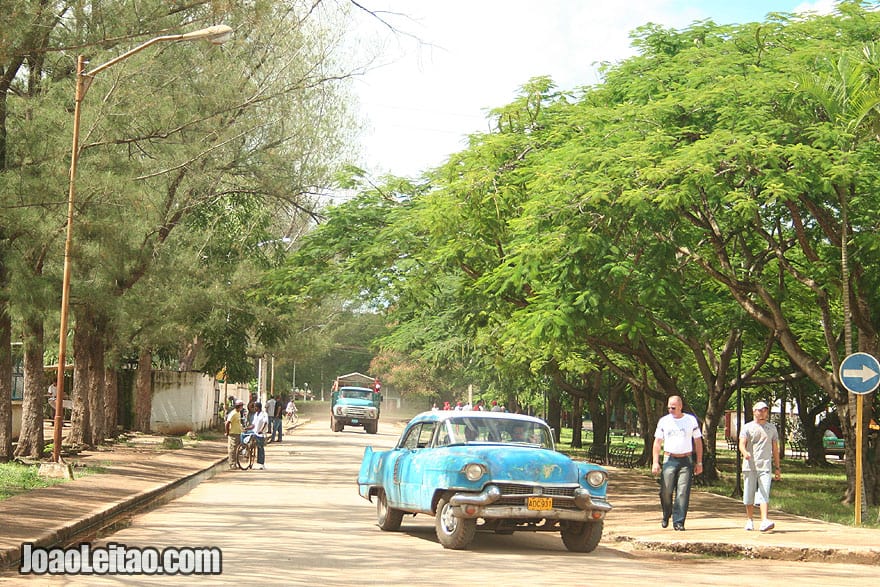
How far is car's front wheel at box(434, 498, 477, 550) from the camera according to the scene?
Result: 45.5 feet

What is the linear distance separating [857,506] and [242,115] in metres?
16.7

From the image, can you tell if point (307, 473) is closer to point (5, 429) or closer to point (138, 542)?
point (5, 429)

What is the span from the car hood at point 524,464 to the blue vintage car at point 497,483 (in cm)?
1

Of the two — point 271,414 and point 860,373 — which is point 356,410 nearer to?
point 271,414

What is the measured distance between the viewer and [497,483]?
543 inches

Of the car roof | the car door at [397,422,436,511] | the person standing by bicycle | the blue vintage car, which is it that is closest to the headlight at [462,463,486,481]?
the blue vintage car

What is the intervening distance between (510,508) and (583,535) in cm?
120

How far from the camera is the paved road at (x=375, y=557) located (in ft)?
36.9

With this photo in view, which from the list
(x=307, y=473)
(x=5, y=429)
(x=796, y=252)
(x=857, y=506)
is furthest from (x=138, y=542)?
(x=796, y=252)

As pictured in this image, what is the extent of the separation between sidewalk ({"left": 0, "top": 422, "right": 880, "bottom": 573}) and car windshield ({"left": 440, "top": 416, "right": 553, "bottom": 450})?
75.7 inches

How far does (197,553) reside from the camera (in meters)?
12.3

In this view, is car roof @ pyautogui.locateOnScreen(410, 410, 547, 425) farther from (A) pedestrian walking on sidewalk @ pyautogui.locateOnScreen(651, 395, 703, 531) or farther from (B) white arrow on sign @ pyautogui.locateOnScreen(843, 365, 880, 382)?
(B) white arrow on sign @ pyautogui.locateOnScreen(843, 365, 880, 382)

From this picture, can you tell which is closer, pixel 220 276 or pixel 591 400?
pixel 220 276

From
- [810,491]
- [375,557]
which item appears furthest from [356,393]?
[375,557]
